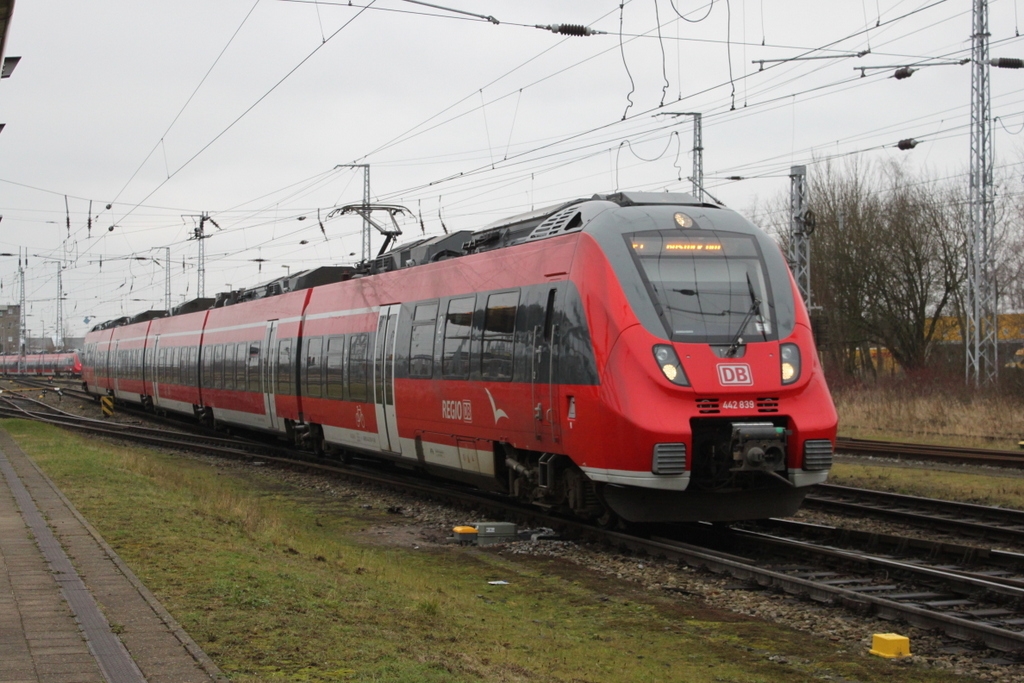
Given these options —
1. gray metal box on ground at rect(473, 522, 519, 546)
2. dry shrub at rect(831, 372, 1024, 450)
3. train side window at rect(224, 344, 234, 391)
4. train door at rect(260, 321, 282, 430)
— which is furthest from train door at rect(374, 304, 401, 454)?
dry shrub at rect(831, 372, 1024, 450)

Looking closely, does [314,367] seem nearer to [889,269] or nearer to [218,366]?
[218,366]

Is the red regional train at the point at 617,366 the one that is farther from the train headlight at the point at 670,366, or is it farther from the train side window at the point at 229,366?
the train side window at the point at 229,366

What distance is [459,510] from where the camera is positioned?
48.4ft

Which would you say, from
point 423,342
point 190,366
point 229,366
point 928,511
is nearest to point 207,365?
point 190,366

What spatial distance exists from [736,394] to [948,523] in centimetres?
387

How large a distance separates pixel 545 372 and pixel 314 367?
1055 cm

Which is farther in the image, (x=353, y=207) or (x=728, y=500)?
(x=353, y=207)

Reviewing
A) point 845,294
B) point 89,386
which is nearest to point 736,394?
point 845,294

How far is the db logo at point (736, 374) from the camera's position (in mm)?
10320

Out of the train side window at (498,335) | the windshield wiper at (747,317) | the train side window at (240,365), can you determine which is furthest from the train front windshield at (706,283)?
the train side window at (240,365)

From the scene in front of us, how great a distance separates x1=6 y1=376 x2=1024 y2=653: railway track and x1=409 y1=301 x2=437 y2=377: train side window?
2164 millimetres

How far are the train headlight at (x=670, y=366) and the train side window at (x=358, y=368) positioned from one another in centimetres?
871

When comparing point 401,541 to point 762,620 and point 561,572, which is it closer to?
point 561,572

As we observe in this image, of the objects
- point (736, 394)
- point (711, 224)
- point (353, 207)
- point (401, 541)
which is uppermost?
point (353, 207)
